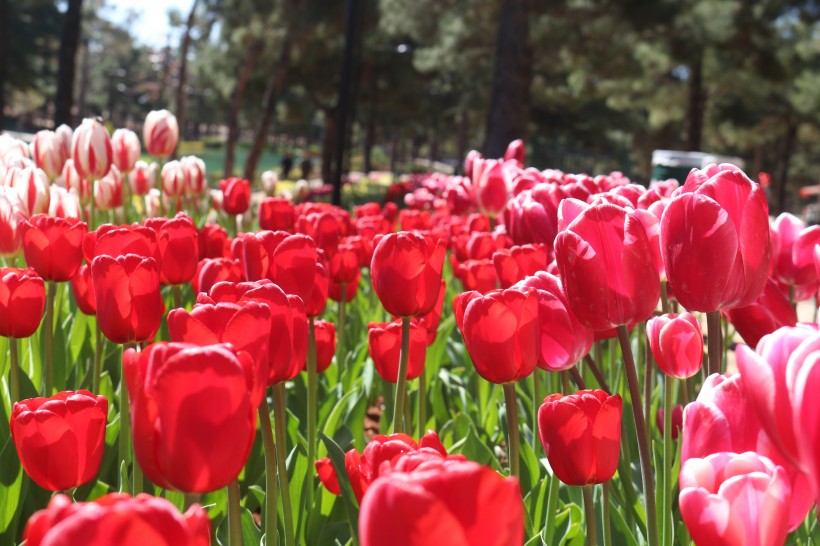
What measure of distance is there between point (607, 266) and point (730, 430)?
0.33 meters

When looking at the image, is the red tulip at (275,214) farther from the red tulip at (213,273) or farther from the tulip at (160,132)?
the red tulip at (213,273)

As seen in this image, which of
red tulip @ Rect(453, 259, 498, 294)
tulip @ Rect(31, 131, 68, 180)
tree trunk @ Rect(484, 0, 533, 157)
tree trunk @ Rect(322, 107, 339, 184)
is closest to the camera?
red tulip @ Rect(453, 259, 498, 294)

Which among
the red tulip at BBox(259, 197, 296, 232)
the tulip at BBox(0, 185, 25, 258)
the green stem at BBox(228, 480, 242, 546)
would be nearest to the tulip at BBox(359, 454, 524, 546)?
the green stem at BBox(228, 480, 242, 546)

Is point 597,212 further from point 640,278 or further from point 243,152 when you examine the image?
point 243,152

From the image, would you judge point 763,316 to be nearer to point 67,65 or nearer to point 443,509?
point 443,509

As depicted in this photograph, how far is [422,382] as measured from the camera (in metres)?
1.95

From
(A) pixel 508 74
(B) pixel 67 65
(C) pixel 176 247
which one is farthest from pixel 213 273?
(B) pixel 67 65

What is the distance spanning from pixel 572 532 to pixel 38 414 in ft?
3.23

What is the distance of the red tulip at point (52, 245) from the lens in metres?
1.73

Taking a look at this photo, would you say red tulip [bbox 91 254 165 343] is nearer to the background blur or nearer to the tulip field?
the tulip field

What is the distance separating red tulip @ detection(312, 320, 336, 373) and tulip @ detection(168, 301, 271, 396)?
1.08 m

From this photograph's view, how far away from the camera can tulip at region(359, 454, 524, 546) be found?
1.74 feet

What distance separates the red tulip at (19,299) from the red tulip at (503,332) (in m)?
0.80

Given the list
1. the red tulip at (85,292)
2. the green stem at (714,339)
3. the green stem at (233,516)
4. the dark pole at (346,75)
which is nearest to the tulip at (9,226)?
the red tulip at (85,292)
